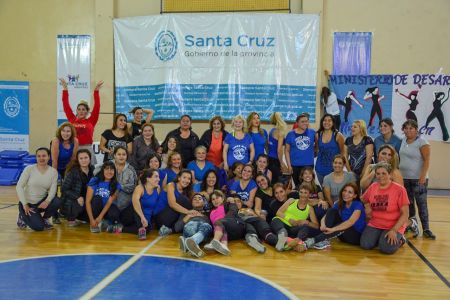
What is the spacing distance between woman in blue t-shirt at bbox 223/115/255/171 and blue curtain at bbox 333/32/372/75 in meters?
3.31

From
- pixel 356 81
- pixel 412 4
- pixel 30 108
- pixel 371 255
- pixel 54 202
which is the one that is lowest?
pixel 371 255

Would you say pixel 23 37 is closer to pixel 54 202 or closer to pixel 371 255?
pixel 54 202

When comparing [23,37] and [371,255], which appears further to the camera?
[23,37]

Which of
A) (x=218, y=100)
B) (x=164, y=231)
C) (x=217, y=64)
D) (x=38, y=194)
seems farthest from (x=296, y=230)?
(x=217, y=64)

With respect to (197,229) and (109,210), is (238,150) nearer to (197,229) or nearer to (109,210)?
(197,229)

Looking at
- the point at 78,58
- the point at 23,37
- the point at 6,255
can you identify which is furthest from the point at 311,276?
the point at 23,37

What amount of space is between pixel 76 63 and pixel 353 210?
21.5 feet

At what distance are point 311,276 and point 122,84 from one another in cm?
608

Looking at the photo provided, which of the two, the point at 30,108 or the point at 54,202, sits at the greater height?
the point at 30,108

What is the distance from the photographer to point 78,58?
8875mm

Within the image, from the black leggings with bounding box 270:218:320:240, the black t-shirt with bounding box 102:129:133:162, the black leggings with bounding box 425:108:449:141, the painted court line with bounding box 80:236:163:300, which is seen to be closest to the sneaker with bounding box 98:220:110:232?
the painted court line with bounding box 80:236:163:300

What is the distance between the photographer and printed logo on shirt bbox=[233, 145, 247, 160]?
18.7ft

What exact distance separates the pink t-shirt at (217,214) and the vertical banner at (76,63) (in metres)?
5.08

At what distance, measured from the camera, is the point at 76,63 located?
8.89 meters
